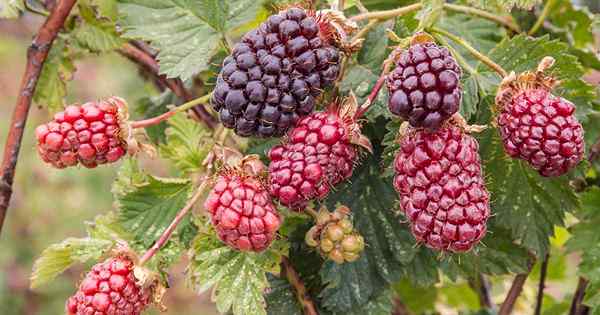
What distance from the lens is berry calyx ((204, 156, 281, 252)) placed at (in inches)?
38.7

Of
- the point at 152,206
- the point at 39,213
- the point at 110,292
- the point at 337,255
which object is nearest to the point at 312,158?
the point at 337,255

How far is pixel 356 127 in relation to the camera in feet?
3.32

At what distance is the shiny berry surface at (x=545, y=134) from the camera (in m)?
0.98

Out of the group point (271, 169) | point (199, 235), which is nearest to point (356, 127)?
point (271, 169)

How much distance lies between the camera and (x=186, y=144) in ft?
4.46

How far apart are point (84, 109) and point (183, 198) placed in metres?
0.27

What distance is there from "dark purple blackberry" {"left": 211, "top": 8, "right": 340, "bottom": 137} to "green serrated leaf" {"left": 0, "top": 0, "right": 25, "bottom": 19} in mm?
510

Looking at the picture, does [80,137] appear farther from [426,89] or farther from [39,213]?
[39,213]

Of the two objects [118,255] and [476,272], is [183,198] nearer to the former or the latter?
[118,255]

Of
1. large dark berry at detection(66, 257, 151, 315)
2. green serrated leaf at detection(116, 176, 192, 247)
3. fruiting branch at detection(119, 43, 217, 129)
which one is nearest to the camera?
large dark berry at detection(66, 257, 151, 315)

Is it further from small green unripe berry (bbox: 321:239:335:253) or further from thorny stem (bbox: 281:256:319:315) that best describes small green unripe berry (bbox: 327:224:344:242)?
thorny stem (bbox: 281:256:319:315)

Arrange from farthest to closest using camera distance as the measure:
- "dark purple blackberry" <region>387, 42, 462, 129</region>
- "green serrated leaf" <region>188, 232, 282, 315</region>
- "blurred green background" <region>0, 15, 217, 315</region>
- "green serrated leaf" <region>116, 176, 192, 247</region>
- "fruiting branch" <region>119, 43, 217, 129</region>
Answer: "blurred green background" <region>0, 15, 217, 315</region> → "fruiting branch" <region>119, 43, 217, 129</region> → "green serrated leaf" <region>116, 176, 192, 247</region> → "green serrated leaf" <region>188, 232, 282, 315</region> → "dark purple blackberry" <region>387, 42, 462, 129</region>

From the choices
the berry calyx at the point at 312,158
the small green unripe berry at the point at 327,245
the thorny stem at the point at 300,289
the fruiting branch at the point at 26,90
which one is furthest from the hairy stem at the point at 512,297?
the fruiting branch at the point at 26,90

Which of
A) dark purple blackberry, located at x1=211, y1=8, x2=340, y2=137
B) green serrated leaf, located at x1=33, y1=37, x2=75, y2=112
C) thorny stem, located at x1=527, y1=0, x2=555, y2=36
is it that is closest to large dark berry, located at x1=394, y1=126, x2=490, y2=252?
dark purple blackberry, located at x1=211, y1=8, x2=340, y2=137
